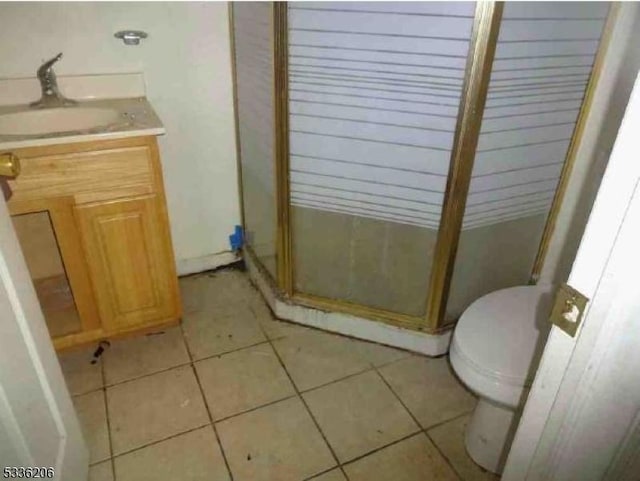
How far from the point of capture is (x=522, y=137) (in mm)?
1458

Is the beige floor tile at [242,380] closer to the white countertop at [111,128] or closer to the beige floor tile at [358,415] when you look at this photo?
the beige floor tile at [358,415]

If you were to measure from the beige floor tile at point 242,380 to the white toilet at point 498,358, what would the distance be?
0.65m

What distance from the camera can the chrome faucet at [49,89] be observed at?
1582 mm

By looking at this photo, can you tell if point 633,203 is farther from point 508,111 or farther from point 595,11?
point 595,11

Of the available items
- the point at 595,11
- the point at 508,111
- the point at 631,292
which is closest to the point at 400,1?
the point at 508,111

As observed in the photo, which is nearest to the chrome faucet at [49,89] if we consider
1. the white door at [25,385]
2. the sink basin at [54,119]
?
the sink basin at [54,119]

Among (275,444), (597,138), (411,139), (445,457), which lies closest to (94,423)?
(275,444)

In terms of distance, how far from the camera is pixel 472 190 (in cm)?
149

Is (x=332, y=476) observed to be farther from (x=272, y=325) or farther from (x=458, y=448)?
(x=272, y=325)

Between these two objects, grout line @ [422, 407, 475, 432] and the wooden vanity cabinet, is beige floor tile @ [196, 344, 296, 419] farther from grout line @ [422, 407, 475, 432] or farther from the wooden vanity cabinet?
grout line @ [422, 407, 475, 432]

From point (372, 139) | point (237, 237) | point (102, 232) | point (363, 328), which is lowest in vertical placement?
point (363, 328)

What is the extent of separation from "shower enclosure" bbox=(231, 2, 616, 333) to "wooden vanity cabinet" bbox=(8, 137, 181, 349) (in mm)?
464

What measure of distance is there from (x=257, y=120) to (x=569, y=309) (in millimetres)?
1409

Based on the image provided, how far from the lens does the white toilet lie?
120cm
